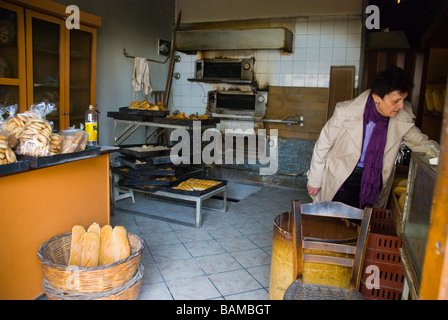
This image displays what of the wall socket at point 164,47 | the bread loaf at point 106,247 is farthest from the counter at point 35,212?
the wall socket at point 164,47

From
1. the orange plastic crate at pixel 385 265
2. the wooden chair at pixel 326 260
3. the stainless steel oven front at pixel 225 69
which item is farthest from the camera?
the stainless steel oven front at pixel 225 69

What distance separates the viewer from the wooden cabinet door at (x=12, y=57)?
345 cm

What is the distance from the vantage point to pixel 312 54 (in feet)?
17.9

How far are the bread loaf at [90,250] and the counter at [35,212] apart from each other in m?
0.29

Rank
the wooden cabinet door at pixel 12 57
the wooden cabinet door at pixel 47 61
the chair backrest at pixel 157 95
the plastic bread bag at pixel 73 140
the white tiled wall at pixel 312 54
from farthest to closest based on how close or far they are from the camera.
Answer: the chair backrest at pixel 157 95 < the white tiled wall at pixel 312 54 < the wooden cabinet door at pixel 47 61 < the wooden cabinet door at pixel 12 57 < the plastic bread bag at pixel 73 140

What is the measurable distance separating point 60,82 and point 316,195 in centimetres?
305

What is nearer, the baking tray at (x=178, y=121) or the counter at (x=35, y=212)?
the counter at (x=35, y=212)

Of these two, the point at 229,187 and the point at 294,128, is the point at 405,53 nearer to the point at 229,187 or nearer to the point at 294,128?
the point at 294,128

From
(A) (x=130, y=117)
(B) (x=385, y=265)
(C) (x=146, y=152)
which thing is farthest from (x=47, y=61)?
(B) (x=385, y=265)

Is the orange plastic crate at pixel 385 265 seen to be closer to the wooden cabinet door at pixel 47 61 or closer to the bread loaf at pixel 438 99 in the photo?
the bread loaf at pixel 438 99

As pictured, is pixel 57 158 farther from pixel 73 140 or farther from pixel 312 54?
pixel 312 54

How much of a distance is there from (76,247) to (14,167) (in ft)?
1.93

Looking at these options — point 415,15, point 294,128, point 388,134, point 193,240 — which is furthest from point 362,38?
point 193,240

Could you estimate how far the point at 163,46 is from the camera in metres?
6.24
